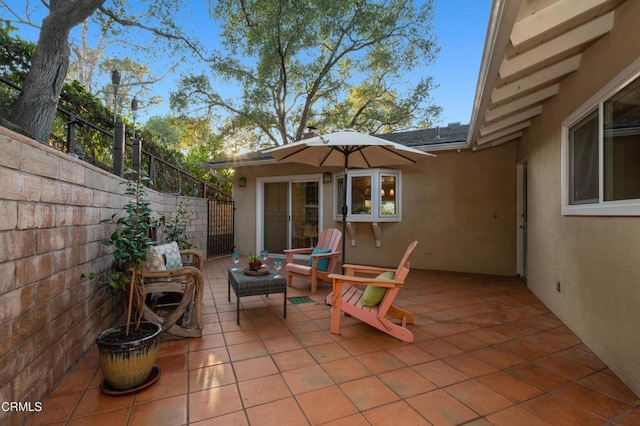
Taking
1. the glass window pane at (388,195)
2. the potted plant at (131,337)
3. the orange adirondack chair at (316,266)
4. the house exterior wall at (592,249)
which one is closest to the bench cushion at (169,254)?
the potted plant at (131,337)

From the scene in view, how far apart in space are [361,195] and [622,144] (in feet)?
13.9

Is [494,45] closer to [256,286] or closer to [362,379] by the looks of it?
[362,379]

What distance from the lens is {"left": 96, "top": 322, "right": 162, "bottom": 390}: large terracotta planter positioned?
6.03 ft

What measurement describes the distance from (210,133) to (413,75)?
7.54 meters

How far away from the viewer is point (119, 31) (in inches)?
290

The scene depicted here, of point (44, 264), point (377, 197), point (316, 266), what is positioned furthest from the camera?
point (377, 197)

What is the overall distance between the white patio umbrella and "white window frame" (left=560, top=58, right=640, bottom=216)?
1.52 metres

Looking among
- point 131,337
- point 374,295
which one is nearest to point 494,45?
point 374,295

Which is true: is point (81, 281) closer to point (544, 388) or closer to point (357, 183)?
point (544, 388)

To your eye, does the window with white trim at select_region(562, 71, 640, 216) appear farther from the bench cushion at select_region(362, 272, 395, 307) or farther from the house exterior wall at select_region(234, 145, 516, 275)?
the house exterior wall at select_region(234, 145, 516, 275)

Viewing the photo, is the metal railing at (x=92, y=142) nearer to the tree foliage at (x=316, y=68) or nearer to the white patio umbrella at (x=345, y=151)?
the white patio umbrella at (x=345, y=151)

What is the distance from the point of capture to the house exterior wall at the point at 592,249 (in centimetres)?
200

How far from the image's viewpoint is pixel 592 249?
2508 mm

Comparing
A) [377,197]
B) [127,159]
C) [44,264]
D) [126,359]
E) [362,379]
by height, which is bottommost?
[362,379]
